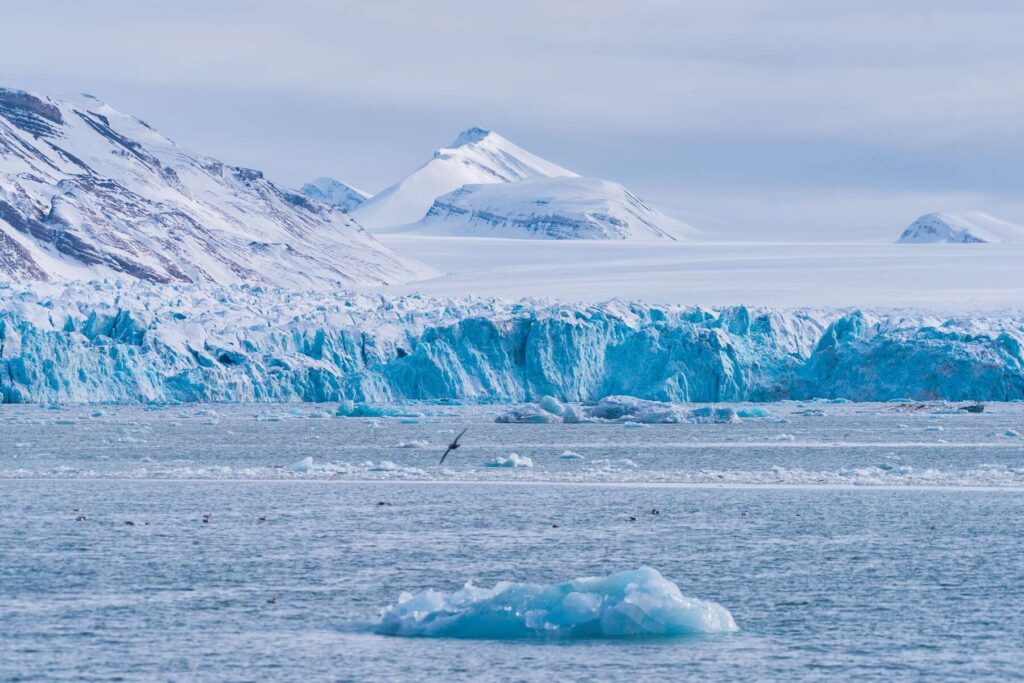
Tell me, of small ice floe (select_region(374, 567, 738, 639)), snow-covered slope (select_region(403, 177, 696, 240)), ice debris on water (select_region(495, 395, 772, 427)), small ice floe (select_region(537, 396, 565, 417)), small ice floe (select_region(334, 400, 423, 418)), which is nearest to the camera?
small ice floe (select_region(374, 567, 738, 639))

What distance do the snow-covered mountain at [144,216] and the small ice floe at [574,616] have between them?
306 feet

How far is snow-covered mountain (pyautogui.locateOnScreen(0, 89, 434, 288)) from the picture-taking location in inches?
4377

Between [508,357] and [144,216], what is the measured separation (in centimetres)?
8667

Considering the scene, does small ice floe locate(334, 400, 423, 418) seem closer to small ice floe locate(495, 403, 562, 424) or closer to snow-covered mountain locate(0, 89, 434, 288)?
small ice floe locate(495, 403, 562, 424)

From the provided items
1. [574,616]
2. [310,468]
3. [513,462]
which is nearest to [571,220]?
[513,462]

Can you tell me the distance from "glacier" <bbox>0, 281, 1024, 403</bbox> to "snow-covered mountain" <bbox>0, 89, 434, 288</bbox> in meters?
59.0

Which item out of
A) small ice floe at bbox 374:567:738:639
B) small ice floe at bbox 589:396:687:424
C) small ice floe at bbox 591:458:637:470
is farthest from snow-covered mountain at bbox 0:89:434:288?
small ice floe at bbox 374:567:738:639

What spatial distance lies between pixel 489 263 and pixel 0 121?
4668 cm

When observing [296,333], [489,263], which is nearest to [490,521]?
[296,333]

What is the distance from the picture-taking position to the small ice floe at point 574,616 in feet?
31.6

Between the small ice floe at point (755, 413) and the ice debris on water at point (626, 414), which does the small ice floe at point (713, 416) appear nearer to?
the ice debris on water at point (626, 414)

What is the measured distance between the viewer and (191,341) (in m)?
→ 42.8

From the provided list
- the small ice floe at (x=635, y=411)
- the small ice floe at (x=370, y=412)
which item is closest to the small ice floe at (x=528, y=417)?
the small ice floe at (x=635, y=411)

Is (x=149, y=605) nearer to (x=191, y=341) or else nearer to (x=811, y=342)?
(x=191, y=341)
